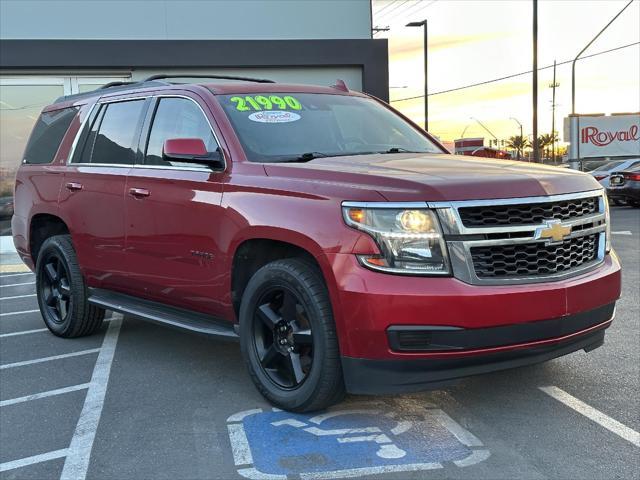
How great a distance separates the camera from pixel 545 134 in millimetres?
93812

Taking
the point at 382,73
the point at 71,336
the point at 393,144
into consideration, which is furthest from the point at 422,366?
the point at 382,73

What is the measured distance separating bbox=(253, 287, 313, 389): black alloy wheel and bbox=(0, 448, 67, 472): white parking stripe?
3.89 ft

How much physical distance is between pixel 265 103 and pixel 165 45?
29.6 ft

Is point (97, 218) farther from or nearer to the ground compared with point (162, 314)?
farther from the ground

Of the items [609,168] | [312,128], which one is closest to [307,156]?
[312,128]

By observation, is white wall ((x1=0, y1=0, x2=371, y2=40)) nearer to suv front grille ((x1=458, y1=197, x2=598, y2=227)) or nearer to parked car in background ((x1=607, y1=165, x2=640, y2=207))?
parked car in background ((x1=607, y1=165, x2=640, y2=207))

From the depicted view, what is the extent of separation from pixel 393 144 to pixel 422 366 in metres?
1.99

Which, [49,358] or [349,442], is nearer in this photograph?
[349,442]

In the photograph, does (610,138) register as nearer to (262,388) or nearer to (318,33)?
(318,33)

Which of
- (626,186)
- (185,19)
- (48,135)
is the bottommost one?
(626,186)

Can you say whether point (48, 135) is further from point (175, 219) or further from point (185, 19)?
point (185, 19)

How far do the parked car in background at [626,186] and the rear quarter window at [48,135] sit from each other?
17.5 metres

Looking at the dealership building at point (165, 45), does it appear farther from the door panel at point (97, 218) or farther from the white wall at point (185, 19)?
the door panel at point (97, 218)

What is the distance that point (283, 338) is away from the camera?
3.91 m
